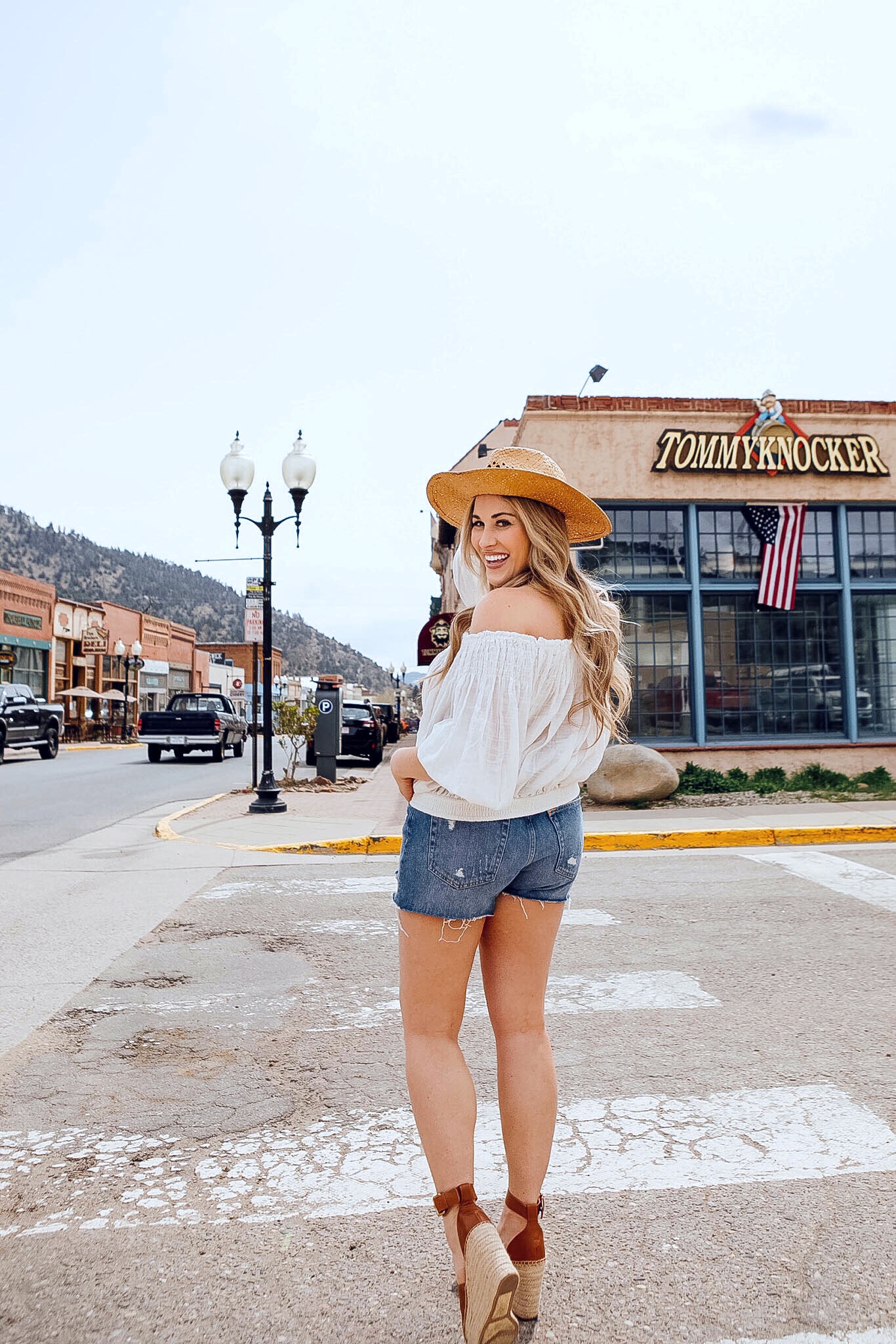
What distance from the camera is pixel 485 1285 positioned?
195cm

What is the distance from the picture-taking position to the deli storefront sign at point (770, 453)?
14.9 metres

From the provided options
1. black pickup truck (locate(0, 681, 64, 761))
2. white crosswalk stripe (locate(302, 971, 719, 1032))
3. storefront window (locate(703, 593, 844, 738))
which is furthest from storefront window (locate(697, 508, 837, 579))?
black pickup truck (locate(0, 681, 64, 761))

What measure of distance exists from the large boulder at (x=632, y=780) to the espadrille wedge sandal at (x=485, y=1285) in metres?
10.8

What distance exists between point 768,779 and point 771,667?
1959 mm

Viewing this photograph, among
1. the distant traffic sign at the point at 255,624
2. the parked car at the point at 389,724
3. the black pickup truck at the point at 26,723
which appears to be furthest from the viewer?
the parked car at the point at 389,724

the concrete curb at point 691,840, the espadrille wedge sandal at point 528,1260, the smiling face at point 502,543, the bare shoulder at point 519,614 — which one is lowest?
the espadrille wedge sandal at point 528,1260

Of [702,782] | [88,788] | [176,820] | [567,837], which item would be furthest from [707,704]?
[567,837]

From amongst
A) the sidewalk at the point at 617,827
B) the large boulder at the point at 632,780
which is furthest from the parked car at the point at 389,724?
the large boulder at the point at 632,780

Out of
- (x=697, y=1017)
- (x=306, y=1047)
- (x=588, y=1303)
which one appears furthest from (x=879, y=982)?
(x=588, y=1303)

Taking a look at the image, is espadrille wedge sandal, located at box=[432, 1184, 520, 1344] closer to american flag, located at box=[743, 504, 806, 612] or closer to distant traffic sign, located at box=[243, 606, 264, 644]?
distant traffic sign, located at box=[243, 606, 264, 644]

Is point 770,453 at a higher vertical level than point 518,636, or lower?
higher

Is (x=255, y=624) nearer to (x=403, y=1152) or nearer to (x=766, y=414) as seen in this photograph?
(x=766, y=414)

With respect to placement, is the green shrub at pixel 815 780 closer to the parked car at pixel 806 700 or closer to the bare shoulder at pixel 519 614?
the parked car at pixel 806 700

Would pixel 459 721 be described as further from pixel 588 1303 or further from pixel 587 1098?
pixel 587 1098
